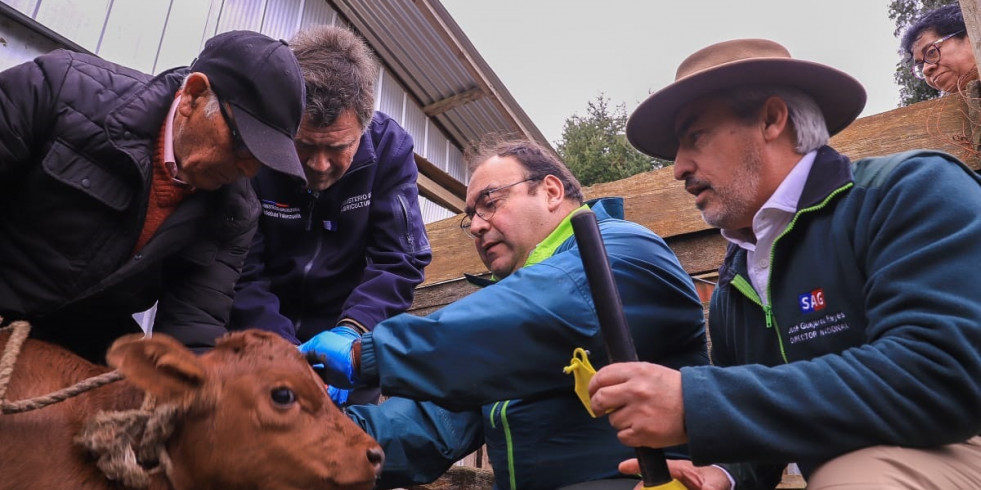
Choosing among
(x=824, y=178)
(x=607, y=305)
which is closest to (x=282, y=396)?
(x=607, y=305)

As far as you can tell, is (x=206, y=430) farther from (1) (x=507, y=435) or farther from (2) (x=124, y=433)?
(1) (x=507, y=435)

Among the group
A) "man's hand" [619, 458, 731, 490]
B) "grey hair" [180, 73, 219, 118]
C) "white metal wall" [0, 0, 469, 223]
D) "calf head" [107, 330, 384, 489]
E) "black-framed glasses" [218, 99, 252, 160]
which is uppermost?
"white metal wall" [0, 0, 469, 223]

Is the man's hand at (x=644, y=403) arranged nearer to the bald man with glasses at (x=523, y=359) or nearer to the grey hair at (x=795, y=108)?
the bald man with glasses at (x=523, y=359)

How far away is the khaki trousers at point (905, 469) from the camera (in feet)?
5.69

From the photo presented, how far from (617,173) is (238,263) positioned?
52.3 ft

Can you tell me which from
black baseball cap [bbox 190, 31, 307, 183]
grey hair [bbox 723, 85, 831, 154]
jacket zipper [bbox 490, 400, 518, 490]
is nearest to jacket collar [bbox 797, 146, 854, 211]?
grey hair [bbox 723, 85, 831, 154]

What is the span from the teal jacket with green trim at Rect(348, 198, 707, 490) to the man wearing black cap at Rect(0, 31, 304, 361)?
2.89ft

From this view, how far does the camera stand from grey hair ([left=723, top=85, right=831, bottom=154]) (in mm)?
2565

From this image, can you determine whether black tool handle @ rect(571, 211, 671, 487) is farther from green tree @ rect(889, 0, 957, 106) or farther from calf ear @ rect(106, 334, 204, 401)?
green tree @ rect(889, 0, 957, 106)

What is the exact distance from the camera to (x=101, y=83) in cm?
272

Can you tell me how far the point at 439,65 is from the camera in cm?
915

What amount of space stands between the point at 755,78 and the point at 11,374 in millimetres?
2612

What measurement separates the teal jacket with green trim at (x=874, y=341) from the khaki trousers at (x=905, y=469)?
30mm

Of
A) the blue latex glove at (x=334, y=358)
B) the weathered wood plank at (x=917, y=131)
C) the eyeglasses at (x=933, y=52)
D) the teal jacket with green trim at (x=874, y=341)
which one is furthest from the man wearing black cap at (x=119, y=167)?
the eyeglasses at (x=933, y=52)
